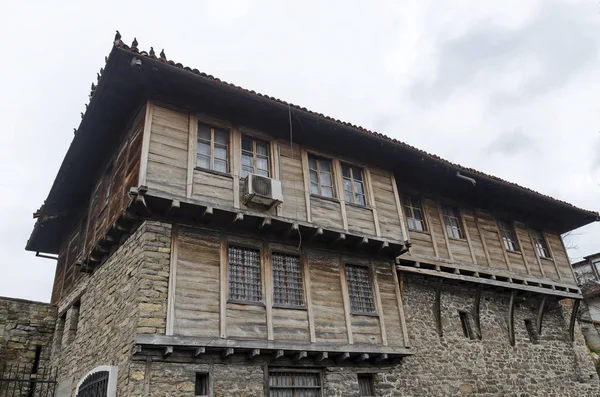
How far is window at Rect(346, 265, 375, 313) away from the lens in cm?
1080

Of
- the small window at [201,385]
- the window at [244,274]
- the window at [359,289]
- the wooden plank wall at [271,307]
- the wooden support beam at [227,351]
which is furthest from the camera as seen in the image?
the window at [359,289]

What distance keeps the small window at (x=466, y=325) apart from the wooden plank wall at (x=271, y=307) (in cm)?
306

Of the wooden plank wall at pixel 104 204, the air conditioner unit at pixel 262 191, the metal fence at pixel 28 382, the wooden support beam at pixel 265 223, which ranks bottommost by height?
the metal fence at pixel 28 382

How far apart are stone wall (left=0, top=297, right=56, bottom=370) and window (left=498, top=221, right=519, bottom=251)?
1456cm

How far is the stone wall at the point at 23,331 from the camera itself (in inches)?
507

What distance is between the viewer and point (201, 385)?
8375 mm

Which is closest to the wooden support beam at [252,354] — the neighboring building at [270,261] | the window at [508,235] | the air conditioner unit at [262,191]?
the neighboring building at [270,261]

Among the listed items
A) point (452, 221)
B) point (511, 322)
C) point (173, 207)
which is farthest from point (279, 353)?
point (511, 322)

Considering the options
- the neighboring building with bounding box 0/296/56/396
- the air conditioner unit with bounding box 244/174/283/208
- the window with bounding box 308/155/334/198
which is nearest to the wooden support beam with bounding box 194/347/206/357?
the air conditioner unit with bounding box 244/174/283/208

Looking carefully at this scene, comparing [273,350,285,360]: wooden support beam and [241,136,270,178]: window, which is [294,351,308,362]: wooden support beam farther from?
[241,136,270,178]: window

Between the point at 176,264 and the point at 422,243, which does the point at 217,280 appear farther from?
the point at 422,243

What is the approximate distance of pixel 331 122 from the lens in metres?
11.3

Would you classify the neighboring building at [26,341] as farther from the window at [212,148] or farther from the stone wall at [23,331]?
the window at [212,148]


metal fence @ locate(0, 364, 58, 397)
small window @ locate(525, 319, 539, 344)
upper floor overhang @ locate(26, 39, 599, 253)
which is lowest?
metal fence @ locate(0, 364, 58, 397)
